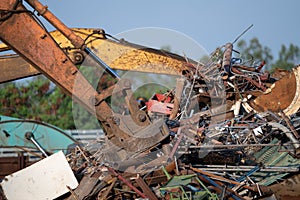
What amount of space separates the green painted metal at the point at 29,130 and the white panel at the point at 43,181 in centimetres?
434

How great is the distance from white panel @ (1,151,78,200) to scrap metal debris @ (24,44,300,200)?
0.17 meters

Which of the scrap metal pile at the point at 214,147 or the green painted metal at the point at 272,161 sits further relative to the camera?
the green painted metal at the point at 272,161

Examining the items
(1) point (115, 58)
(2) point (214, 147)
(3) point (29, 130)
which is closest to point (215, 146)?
(2) point (214, 147)

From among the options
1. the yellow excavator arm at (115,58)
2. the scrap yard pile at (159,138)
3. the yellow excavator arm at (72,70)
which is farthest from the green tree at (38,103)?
the yellow excavator arm at (72,70)

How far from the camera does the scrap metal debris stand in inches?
186

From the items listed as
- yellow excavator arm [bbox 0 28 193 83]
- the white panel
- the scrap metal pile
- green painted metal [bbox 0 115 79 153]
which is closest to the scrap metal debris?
the scrap metal pile

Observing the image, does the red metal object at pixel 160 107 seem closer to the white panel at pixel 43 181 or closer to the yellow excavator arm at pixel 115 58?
the yellow excavator arm at pixel 115 58

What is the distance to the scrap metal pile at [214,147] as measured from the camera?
474cm

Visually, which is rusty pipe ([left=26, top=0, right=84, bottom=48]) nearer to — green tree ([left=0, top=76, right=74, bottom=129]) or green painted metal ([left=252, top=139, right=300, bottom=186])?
green painted metal ([left=252, top=139, right=300, bottom=186])

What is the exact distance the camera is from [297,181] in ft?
16.1

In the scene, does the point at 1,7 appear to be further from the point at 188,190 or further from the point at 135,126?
the point at 188,190

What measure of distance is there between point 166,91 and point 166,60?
0.52 metres

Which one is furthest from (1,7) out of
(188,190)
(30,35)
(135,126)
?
(188,190)

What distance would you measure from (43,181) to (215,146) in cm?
197
